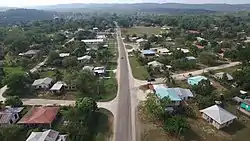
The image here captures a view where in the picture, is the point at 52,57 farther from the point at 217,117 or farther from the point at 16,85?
the point at 217,117

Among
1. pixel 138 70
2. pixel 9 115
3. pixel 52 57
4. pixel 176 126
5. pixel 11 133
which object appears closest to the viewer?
pixel 11 133

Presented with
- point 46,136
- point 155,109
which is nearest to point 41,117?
point 46,136

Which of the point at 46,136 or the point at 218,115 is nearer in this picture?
the point at 46,136

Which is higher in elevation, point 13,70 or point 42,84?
point 42,84

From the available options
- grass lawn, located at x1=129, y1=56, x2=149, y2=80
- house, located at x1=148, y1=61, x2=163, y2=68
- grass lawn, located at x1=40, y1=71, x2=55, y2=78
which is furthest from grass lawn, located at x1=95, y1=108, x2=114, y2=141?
house, located at x1=148, y1=61, x2=163, y2=68

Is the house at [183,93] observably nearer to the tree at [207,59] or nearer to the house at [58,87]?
the house at [58,87]

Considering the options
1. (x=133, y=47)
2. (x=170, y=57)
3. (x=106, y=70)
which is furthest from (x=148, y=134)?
(x=133, y=47)

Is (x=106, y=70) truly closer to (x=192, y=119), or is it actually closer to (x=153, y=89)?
(x=153, y=89)
